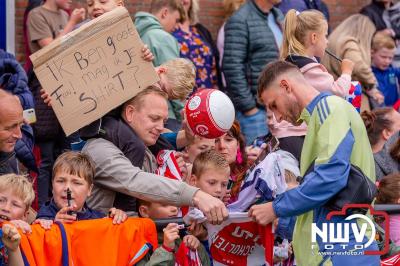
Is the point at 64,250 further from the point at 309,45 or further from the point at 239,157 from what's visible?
the point at 309,45

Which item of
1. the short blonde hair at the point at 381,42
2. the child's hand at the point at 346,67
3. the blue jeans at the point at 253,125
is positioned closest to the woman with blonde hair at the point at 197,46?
the blue jeans at the point at 253,125

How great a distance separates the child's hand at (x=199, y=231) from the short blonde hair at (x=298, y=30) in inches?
74.5

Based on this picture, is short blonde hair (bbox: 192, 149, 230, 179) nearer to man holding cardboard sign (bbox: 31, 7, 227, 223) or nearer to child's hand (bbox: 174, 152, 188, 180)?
child's hand (bbox: 174, 152, 188, 180)

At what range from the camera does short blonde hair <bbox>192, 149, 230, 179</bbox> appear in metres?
7.91

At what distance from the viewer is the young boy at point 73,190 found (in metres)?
7.07

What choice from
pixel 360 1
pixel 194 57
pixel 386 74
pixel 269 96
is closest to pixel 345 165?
pixel 269 96

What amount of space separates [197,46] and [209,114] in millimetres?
3505

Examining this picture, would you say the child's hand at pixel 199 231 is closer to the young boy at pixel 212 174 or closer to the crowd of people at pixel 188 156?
the crowd of people at pixel 188 156

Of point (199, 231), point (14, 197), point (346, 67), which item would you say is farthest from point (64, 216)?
point (346, 67)

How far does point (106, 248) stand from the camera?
697 cm

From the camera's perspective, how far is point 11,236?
6.37m

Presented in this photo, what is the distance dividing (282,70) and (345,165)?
85 centimetres

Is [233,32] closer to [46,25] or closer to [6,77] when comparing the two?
[46,25]

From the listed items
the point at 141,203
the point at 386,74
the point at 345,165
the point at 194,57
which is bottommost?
the point at 386,74
